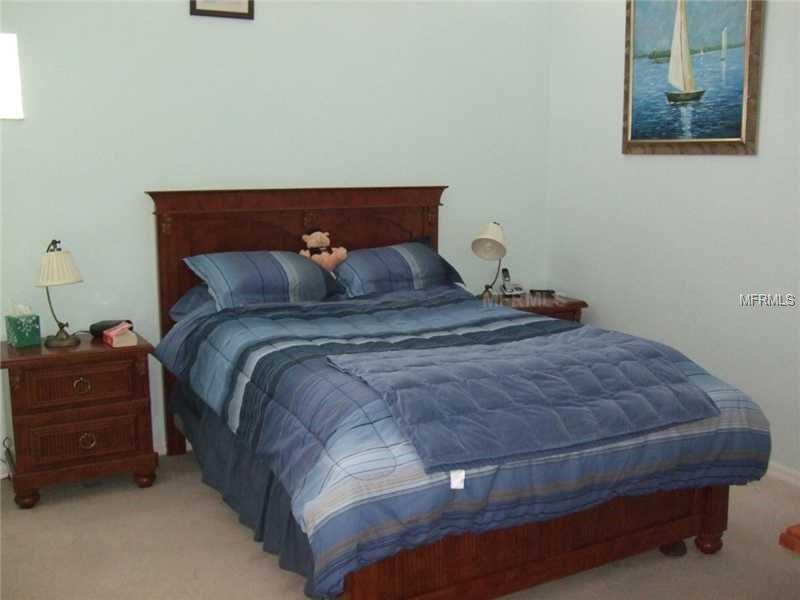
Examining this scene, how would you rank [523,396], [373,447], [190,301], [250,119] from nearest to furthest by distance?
[373,447]
[523,396]
[190,301]
[250,119]

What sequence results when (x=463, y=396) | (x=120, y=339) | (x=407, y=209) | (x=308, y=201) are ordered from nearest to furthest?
(x=463, y=396) → (x=120, y=339) → (x=308, y=201) → (x=407, y=209)

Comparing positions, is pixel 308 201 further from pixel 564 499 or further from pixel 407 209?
pixel 564 499

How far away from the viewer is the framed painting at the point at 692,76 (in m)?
3.58

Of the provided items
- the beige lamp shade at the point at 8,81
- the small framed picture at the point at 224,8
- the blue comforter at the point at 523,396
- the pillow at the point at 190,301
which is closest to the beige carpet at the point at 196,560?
the blue comforter at the point at 523,396

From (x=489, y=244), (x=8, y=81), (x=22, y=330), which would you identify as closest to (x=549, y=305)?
(x=489, y=244)

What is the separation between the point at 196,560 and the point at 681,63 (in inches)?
119

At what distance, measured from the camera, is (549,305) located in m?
4.39

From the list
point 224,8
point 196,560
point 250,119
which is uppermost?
point 224,8

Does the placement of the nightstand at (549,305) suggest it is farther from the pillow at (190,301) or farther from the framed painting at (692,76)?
the pillow at (190,301)

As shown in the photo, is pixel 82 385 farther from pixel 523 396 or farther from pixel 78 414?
pixel 523 396

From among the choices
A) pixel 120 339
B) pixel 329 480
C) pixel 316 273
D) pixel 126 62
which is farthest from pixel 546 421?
pixel 126 62

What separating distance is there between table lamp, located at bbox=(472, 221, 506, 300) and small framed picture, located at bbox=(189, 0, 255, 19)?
5.07 feet

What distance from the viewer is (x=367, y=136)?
14.2 ft

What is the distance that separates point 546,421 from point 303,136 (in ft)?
7.38
